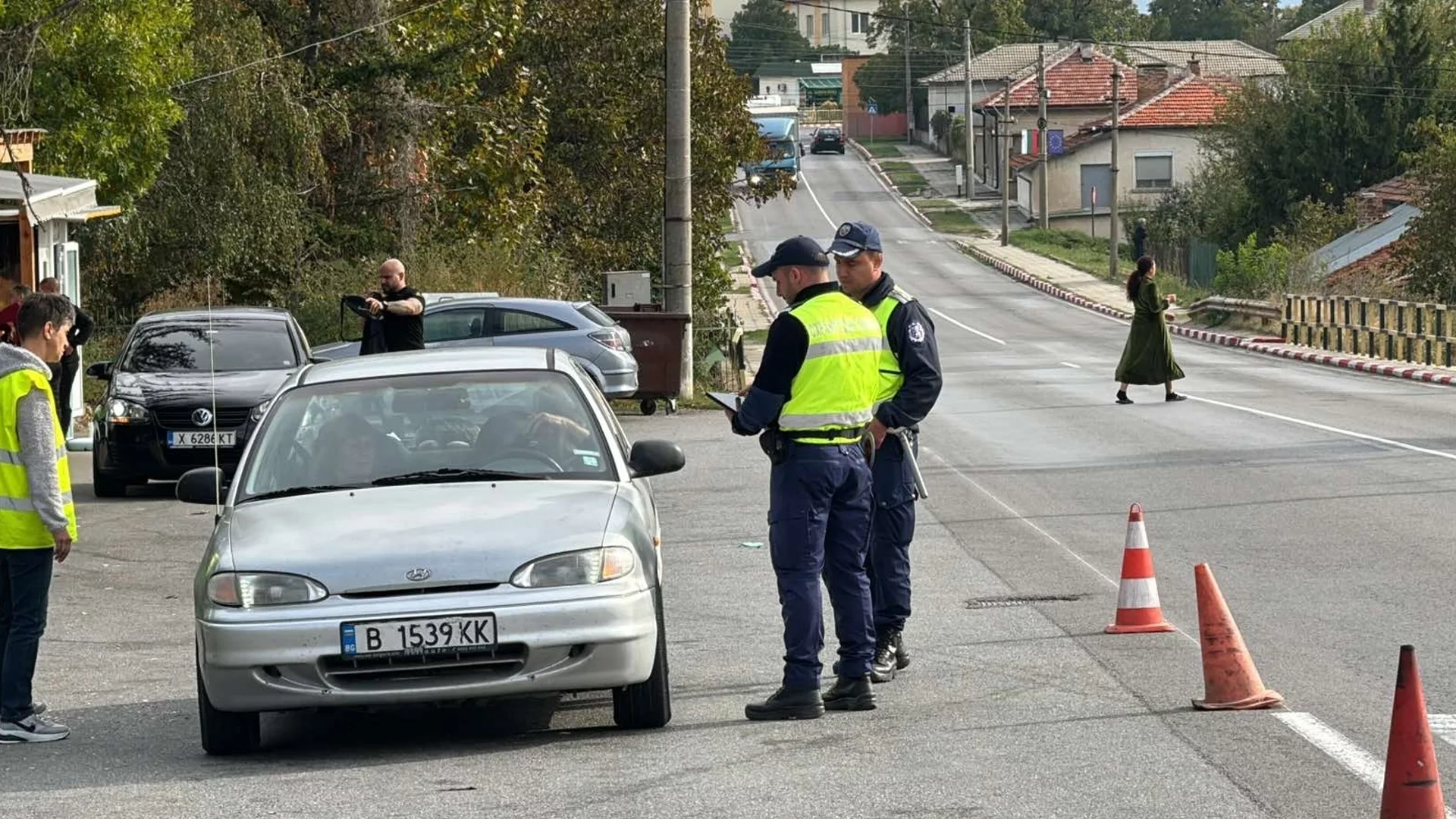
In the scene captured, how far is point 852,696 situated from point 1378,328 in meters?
31.0

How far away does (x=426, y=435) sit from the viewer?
27.8 ft

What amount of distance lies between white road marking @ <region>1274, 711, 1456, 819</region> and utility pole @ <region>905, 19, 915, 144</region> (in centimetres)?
12474

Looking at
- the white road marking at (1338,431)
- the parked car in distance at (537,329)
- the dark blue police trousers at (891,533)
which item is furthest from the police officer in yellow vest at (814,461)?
the parked car in distance at (537,329)

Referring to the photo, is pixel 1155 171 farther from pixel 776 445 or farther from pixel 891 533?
pixel 776 445

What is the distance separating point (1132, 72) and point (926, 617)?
95.9 m

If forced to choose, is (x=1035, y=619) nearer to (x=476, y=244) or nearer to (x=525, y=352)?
(x=525, y=352)

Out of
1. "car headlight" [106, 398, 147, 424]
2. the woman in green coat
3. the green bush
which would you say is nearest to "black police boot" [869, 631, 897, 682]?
"car headlight" [106, 398, 147, 424]

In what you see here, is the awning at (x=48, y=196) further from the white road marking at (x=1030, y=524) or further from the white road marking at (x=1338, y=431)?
the white road marking at (x=1338, y=431)

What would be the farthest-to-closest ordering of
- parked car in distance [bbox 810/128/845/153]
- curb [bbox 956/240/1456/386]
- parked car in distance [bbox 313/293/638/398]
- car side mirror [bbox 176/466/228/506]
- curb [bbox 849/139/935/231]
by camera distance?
parked car in distance [bbox 810/128/845/153] < curb [bbox 849/139/935/231] < curb [bbox 956/240/1456/386] < parked car in distance [bbox 313/293/638/398] < car side mirror [bbox 176/466/228/506]

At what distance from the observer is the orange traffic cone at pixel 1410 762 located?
18.7 ft

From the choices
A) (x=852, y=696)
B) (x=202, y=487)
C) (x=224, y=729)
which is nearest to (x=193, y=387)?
(x=202, y=487)

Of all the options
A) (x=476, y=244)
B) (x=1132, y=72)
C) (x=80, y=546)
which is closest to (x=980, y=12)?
(x=1132, y=72)

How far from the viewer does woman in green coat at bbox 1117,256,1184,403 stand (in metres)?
25.3

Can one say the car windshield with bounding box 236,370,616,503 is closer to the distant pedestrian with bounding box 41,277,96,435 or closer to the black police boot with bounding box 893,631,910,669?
the black police boot with bounding box 893,631,910,669
